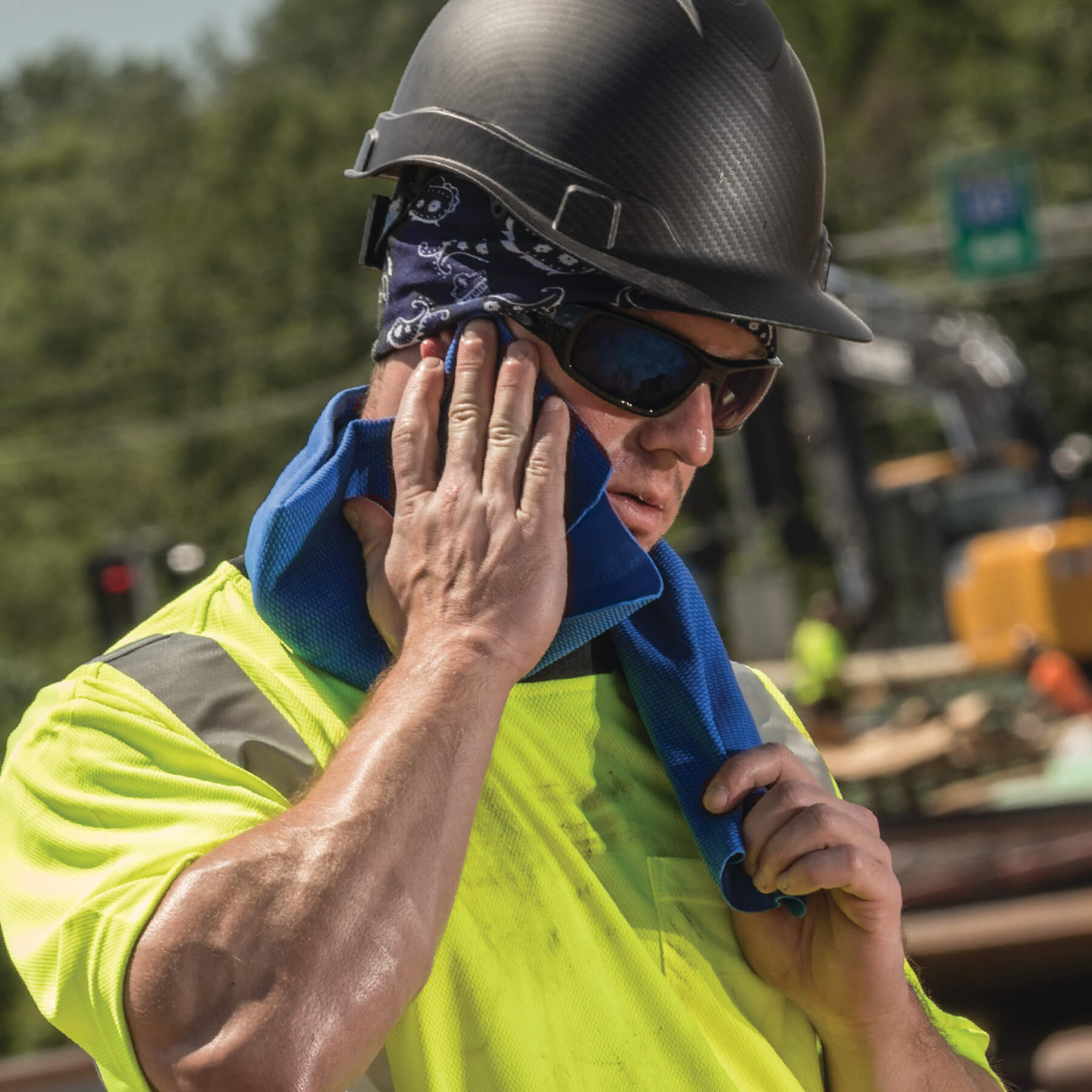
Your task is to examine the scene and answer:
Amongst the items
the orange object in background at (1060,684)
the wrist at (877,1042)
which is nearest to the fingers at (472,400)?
the wrist at (877,1042)

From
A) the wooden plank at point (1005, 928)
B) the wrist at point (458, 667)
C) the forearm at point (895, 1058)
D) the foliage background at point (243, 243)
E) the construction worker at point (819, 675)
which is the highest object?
the wrist at point (458, 667)

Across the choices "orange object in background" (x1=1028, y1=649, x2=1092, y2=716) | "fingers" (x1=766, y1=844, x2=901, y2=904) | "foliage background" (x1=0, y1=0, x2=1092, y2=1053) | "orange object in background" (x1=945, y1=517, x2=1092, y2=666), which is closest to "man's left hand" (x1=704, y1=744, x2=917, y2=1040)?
"fingers" (x1=766, y1=844, x2=901, y2=904)

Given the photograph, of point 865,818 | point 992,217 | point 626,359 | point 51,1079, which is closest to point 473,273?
point 626,359

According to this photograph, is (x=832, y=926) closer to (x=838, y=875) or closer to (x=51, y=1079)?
(x=838, y=875)

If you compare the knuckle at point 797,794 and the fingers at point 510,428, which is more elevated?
the fingers at point 510,428

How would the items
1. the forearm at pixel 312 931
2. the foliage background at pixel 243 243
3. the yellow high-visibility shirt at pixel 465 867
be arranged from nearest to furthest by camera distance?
the forearm at pixel 312 931 < the yellow high-visibility shirt at pixel 465 867 < the foliage background at pixel 243 243

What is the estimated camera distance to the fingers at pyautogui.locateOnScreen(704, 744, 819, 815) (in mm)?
1876

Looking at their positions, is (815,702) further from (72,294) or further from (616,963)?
(72,294)

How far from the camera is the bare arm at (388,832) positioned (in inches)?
55.4

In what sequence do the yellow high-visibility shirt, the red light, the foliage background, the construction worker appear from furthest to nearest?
the foliage background < the construction worker < the red light < the yellow high-visibility shirt

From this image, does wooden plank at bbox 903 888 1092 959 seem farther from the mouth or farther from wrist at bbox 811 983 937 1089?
the mouth

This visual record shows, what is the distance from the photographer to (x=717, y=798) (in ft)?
6.14

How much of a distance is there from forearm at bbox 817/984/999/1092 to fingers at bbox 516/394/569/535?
0.72 m

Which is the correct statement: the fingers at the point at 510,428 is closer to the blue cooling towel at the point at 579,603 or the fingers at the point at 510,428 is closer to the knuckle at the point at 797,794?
A: the blue cooling towel at the point at 579,603
